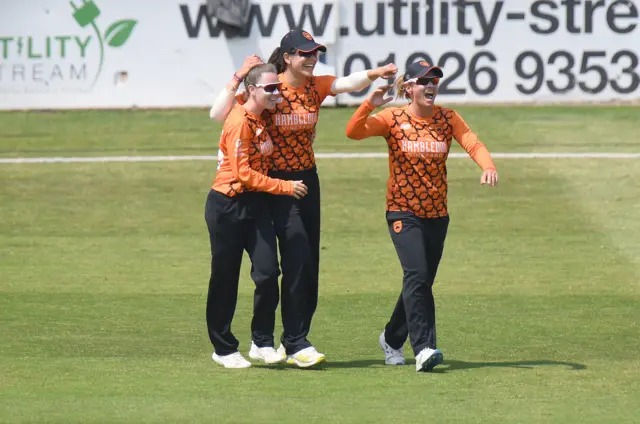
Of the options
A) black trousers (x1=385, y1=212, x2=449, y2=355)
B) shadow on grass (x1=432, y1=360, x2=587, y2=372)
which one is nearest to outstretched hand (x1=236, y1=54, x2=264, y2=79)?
black trousers (x1=385, y1=212, x2=449, y2=355)

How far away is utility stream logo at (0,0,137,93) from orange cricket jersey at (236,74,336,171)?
13164 mm

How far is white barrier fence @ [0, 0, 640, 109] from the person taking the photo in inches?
833

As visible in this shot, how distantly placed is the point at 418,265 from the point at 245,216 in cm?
118

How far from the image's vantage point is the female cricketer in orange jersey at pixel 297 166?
29.2 ft

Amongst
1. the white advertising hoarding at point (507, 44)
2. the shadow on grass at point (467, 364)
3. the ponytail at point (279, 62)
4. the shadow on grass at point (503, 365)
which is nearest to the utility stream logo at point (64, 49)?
the white advertising hoarding at point (507, 44)

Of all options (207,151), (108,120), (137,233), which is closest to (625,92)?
(207,151)

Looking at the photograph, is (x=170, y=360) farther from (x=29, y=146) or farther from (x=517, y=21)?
(x=517, y=21)

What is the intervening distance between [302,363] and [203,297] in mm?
3099

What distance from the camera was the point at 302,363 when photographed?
895 centimetres

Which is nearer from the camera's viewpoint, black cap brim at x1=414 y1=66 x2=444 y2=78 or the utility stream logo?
black cap brim at x1=414 y1=66 x2=444 y2=78

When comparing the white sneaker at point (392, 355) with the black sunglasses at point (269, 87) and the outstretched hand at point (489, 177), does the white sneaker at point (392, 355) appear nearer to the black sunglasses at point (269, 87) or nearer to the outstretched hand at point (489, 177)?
the outstretched hand at point (489, 177)

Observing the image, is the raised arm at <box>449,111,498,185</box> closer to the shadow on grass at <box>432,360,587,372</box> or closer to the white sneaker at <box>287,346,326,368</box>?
the shadow on grass at <box>432,360,587,372</box>

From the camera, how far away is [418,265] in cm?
891

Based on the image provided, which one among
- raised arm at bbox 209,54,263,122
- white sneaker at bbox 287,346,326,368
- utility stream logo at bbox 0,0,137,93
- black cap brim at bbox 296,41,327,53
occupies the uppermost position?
black cap brim at bbox 296,41,327,53
